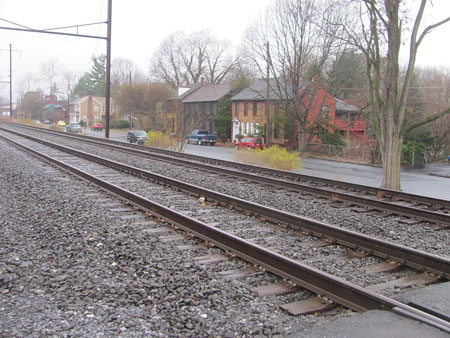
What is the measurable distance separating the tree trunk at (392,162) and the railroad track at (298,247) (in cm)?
807

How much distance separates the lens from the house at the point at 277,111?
138 ft

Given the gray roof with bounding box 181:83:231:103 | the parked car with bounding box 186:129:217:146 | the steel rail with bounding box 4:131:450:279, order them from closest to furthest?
the steel rail with bounding box 4:131:450:279 → the parked car with bounding box 186:129:217:146 → the gray roof with bounding box 181:83:231:103

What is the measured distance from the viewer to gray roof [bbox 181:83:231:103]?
5767 cm

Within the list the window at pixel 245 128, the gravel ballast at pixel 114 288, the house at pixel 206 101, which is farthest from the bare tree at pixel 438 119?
the gravel ballast at pixel 114 288

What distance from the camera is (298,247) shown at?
6.14 meters

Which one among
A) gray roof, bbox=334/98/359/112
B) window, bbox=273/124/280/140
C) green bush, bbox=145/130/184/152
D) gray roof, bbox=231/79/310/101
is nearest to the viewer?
green bush, bbox=145/130/184/152

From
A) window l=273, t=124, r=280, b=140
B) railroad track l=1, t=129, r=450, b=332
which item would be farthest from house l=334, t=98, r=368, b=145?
railroad track l=1, t=129, r=450, b=332

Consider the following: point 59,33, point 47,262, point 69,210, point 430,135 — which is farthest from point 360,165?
point 47,262

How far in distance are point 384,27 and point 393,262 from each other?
12.3m

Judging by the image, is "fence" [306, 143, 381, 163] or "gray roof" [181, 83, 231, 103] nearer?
"fence" [306, 143, 381, 163]

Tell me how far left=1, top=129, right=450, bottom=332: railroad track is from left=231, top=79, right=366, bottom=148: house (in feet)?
105

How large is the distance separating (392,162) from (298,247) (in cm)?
1021

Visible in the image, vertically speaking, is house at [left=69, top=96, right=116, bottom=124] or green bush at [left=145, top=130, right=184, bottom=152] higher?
house at [left=69, top=96, right=116, bottom=124]

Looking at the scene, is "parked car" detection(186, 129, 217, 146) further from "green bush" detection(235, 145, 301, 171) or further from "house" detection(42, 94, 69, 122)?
"house" detection(42, 94, 69, 122)
